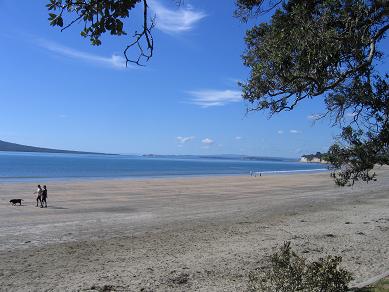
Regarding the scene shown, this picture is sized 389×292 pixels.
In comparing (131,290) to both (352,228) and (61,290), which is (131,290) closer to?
(61,290)

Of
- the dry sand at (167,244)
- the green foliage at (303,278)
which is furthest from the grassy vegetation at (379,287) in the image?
the green foliage at (303,278)

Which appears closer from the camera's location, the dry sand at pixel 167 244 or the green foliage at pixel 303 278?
the green foliage at pixel 303 278

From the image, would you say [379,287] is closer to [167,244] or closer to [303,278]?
[303,278]

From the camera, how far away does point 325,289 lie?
246 inches

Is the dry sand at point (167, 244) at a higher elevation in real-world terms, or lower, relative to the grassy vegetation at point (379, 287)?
lower

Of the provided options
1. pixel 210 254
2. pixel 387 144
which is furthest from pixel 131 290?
pixel 387 144

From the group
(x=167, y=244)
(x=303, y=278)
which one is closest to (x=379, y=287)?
(x=303, y=278)

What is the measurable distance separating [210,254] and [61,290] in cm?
455

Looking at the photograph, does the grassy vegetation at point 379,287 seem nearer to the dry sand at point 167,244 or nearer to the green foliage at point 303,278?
the dry sand at point 167,244

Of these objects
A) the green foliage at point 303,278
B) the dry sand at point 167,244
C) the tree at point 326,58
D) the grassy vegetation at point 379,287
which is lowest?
the dry sand at point 167,244

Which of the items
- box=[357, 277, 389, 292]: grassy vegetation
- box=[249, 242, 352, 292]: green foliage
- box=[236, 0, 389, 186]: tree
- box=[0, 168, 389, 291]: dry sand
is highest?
box=[236, 0, 389, 186]: tree

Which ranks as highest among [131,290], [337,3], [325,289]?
[337,3]

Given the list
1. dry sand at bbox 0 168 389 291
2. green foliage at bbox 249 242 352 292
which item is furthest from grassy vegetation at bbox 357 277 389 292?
green foliage at bbox 249 242 352 292

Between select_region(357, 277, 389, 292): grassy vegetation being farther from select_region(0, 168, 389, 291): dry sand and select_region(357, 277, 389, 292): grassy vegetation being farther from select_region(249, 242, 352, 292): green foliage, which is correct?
select_region(249, 242, 352, 292): green foliage
